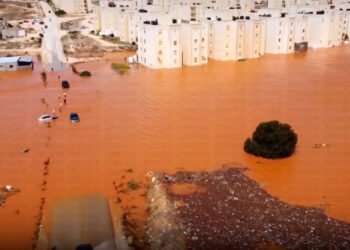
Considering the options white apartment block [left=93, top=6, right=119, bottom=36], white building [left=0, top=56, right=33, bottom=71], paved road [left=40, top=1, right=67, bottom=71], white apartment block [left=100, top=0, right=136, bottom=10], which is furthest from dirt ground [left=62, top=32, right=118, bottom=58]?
white apartment block [left=100, top=0, right=136, bottom=10]

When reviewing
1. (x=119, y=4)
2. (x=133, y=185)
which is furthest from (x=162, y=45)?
(x=119, y=4)

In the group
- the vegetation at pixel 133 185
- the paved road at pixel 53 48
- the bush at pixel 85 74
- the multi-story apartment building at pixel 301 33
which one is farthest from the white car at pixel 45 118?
the multi-story apartment building at pixel 301 33

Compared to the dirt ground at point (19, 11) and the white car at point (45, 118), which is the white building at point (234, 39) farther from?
the dirt ground at point (19, 11)

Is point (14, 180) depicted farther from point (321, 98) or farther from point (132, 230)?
point (321, 98)

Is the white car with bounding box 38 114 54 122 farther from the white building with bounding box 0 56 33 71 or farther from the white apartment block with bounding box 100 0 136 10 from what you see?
the white apartment block with bounding box 100 0 136 10

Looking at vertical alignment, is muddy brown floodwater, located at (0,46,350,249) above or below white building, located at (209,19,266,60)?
below

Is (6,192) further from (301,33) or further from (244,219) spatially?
(301,33)
